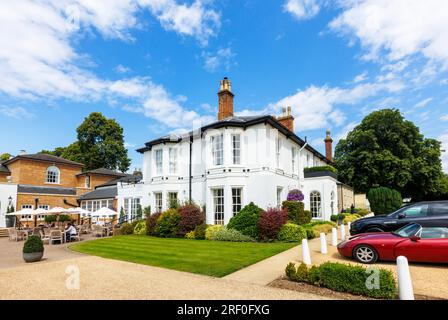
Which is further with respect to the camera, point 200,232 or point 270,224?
point 200,232

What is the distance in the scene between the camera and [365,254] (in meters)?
8.73

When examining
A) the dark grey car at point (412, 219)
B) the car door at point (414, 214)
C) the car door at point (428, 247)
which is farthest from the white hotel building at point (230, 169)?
the car door at point (428, 247)

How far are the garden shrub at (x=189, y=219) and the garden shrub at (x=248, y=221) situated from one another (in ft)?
8.33

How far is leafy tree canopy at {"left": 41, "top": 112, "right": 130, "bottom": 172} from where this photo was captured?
4756 cm

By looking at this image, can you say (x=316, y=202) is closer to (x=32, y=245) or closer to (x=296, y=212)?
(x=296, y=212)

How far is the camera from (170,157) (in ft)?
70.9

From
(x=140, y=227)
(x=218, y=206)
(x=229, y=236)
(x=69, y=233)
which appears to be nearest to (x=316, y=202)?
(x=218, y=206)

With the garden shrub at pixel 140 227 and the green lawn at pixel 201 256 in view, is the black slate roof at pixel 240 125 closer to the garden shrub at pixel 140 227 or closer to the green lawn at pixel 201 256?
the garden shrub at pixel 140 227

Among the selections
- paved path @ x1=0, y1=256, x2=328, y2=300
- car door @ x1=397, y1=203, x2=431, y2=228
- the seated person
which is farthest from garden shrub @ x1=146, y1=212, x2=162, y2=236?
car door @ x1=397, y1=203, x2=431, y2=228

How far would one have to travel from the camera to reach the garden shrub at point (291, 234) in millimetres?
14266

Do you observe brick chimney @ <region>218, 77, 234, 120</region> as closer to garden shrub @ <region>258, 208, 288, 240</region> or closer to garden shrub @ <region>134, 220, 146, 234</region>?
garden shrub @ <region>258, 208, 288, 240</region>

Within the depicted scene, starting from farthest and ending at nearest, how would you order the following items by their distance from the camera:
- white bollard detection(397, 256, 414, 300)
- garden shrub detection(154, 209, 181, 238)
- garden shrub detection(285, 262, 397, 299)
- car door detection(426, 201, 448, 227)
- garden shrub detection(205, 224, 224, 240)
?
1. garden shrub detection(154, 209, 181, 238)
2. garden shrub detection(205, 224, 224, 240)
3. car door detection(426, 201, 448, 227)
4. garden shrub detection(285, 262, 397, 299)
5. white bollard detection(397, 256, 414, 300)

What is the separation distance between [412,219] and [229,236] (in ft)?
28.0

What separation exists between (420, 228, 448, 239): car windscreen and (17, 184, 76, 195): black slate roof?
35848 mm
